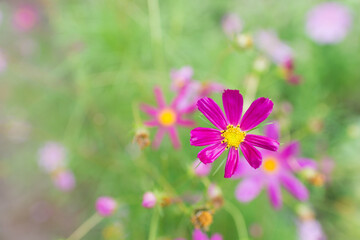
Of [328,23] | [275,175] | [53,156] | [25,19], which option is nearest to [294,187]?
[275,175]

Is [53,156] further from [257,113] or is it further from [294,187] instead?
[257,113]

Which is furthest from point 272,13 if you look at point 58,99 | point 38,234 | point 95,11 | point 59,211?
point 38,234

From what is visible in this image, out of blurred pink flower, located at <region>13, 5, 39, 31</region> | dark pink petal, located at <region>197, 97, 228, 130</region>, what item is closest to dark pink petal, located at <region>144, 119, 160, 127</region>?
dark pink petal, located at <region>197, 97, 228, 130</region>

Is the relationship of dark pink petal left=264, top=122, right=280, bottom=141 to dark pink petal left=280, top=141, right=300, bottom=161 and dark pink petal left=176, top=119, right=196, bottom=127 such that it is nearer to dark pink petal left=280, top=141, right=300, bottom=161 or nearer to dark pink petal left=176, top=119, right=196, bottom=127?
dark pink petal left=280, top=141, right=300, bottom=161

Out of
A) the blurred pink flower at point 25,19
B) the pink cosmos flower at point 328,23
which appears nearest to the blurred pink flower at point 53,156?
the blurred pink flower at point 25,19

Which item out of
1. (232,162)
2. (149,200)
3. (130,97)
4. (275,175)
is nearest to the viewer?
(232,162)

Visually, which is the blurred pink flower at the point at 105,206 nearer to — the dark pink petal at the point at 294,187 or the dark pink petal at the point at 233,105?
the dark pink petal at the point at 233,105
